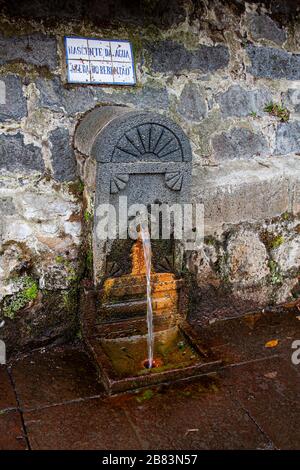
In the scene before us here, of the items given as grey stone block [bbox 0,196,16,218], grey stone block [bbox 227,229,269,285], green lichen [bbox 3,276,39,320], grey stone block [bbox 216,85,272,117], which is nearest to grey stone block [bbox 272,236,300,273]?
grey stone block [bbox 227,229,269,285]

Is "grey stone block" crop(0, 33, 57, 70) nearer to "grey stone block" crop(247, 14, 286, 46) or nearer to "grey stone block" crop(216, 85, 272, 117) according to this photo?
"grey stone block" crop(216, 85, 272, 117)

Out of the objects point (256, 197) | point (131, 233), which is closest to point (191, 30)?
point (256, 197)

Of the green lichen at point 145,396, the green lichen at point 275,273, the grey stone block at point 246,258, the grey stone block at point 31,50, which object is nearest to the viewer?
the green lichen at point 145,396

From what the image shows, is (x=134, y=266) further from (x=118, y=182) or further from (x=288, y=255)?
(x=288, y=255)

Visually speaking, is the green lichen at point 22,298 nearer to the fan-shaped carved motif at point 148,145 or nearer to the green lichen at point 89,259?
the green lichen at point 89,259

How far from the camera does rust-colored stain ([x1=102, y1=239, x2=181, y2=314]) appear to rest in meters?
2.45

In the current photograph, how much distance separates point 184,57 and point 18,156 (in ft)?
3.62

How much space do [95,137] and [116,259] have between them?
0.64 m

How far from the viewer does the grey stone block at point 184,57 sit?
2567mm

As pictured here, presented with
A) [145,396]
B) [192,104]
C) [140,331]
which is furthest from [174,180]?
[145,396]

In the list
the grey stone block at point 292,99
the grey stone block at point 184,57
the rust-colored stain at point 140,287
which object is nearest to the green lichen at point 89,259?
the rust-colored stain at point 140,287

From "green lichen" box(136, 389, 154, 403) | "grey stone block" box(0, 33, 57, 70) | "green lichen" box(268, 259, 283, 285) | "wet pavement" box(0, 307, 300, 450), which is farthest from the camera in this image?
"green lichen" box(268, 259, 283, 285)

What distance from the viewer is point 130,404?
2.11 m

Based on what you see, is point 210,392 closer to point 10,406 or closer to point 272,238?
point 10,406
